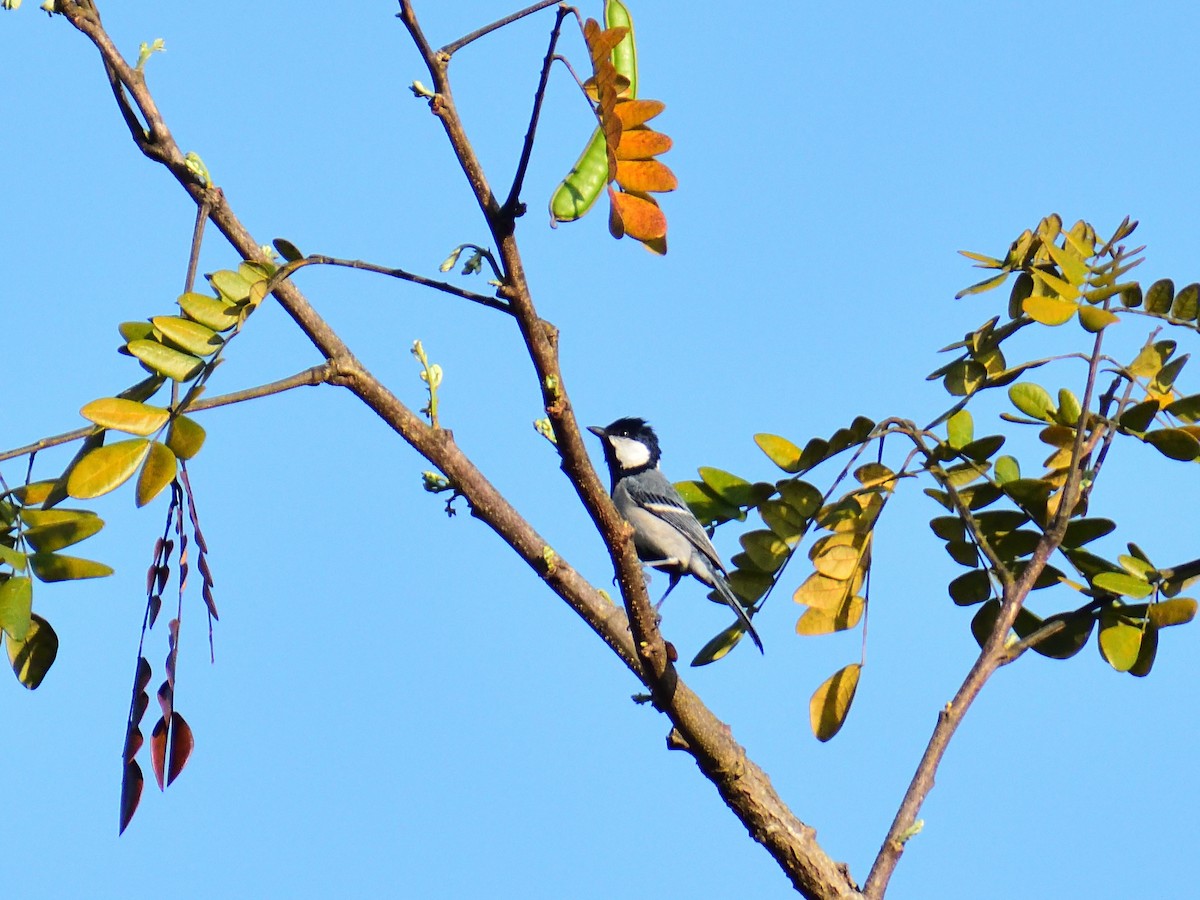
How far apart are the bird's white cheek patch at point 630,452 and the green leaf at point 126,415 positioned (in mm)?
5276

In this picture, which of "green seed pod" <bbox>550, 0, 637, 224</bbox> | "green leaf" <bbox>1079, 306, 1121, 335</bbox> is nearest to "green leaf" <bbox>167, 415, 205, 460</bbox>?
"green seed pod" <bbox>550, 0, 637, 224</bbox>

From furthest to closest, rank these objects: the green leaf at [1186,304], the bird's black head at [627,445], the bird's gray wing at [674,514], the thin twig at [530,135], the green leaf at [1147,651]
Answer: the bird's black head at [627,445] → the bird's gray wing at [674,514] → the green leaf at [1186,304] → the green leaf at [1147,651] → the thin twig at [530,135]

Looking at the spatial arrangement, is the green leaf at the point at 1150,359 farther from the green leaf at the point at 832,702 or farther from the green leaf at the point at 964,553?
the green leaf at the point at 832,702

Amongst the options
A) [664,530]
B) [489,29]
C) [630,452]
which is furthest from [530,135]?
[630,452]

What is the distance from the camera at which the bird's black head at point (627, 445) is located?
24.1ft

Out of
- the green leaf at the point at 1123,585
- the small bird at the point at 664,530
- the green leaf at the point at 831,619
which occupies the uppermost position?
the small bird at the point at 664,530

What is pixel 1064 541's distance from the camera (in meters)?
3.12

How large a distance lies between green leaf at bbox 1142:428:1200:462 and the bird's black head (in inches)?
173

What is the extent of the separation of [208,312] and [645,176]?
0.84 metres

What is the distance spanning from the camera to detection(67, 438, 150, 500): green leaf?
6.81 feet

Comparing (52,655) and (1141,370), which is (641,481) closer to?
(1141,370)

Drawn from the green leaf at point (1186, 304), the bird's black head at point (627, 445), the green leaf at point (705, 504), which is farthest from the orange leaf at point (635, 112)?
the bird's black head at point (627, 445)

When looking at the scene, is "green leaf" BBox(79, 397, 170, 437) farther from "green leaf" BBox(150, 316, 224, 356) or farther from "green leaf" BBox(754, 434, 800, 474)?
"green leaf" BBox(754, 434, 800, 474)

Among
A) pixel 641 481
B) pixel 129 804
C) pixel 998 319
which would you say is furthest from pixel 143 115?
pixel 641 481
